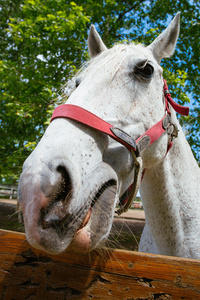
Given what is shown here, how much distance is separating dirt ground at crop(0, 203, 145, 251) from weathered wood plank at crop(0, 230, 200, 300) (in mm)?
168

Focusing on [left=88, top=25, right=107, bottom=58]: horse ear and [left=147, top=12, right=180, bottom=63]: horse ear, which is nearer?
[left=147, top=12, right=180, bottom=63]: horse ear

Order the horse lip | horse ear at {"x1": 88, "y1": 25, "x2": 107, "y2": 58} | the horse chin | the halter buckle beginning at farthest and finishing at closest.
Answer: horse ear at {"x1": 88, "y1": 25, "x2": 107, "y2": 58}, the halter buckle, the horse lip, the horse chin

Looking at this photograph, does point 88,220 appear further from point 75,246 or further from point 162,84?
point 162,84

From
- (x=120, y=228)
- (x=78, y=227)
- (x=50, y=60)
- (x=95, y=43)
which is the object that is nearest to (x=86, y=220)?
(x=78, y=227)

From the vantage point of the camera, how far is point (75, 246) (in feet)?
3.28

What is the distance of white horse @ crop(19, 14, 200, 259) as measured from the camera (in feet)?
3.09

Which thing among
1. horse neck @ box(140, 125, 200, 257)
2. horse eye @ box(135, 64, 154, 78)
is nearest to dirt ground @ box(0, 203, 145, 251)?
horse neck @ box(140, 125, 200, 257)

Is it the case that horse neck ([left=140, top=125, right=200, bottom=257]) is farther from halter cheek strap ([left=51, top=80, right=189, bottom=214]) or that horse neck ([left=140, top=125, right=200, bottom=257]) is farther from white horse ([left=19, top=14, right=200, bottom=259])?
halter cheek strap ([left=51, top=80, right=189, bottom=214])

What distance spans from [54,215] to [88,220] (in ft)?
0.72

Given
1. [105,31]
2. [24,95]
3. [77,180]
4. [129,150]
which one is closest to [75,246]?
[77,180]

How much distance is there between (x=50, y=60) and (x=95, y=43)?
4.49 m

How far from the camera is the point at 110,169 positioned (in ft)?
4.11

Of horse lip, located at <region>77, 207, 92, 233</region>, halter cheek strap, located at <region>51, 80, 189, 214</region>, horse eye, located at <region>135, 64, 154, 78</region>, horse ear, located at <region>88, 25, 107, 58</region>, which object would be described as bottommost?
horse lip, located at <region>77, 207, 92, 233</region>

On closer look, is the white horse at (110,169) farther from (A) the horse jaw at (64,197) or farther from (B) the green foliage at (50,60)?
(B) the green foliage at (50,60)
